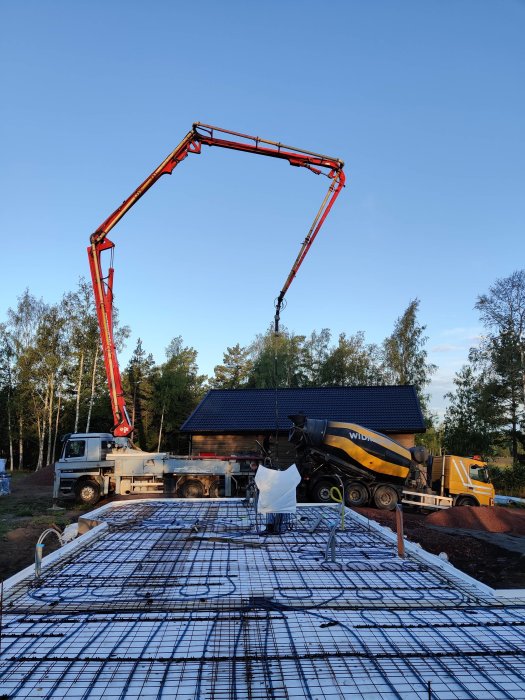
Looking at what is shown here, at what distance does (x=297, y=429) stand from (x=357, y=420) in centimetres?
603

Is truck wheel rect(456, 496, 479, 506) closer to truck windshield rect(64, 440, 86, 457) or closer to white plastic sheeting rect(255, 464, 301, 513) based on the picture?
white plastic sheeting rect(255, 464, 301, 513)

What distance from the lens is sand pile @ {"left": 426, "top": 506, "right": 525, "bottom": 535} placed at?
1305cm

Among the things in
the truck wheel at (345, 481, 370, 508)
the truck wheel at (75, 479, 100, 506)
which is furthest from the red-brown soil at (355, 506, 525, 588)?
the truck wheel at (75, 479, 100, 506)

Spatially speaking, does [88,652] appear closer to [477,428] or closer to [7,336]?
[477,428]

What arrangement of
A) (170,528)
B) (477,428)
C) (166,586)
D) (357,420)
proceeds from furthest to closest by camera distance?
(477,428) < (357,420) < (170,528) < (166,586)

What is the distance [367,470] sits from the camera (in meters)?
14.7

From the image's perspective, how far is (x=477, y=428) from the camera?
29.9m

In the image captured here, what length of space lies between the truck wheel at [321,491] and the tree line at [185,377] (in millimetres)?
6544

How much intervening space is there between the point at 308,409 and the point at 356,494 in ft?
22.0

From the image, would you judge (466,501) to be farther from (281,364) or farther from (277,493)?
(281,364)

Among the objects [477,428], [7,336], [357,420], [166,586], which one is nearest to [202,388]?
[7,336]

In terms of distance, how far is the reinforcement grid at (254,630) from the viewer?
278 cm

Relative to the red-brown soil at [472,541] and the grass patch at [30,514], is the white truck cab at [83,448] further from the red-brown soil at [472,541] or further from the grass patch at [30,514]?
the red-brown soil at [472,541]

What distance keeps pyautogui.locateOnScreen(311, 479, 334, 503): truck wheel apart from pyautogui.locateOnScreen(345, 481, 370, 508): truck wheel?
2.01 feet
